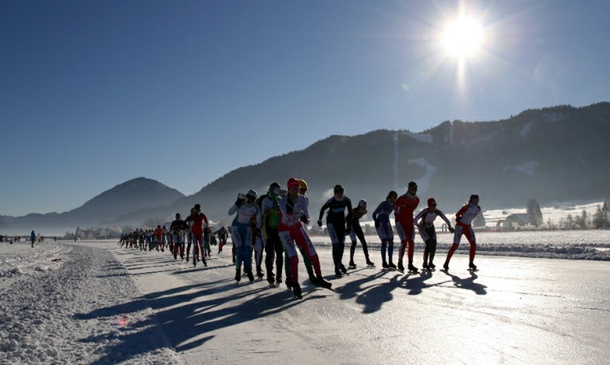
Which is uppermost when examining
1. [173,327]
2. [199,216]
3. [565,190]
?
[565,190]

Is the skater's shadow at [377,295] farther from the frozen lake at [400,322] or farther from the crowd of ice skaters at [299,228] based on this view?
the crowd of ice skaters at [299,228]

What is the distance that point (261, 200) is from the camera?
32.1 ft

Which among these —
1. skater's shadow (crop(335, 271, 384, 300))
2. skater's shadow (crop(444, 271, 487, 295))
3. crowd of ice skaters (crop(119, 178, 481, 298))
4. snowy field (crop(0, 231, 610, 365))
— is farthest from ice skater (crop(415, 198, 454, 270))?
snowy field (crop(0, 231, 610, 365))

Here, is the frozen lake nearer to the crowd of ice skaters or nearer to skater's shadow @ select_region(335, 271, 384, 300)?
skater's shadow @ select_region(335, 271, 384, 300)

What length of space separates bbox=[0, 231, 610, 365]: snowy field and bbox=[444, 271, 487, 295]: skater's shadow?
30mm

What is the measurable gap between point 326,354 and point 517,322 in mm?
2271

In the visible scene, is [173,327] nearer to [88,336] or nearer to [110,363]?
[88,336]

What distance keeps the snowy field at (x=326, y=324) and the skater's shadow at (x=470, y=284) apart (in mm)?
30

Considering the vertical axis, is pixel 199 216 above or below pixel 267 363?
above

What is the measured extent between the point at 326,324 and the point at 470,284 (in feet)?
13.2

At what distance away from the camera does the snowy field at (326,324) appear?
384 cm

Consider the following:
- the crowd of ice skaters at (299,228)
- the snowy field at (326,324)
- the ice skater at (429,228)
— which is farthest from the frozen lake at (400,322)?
the ice skater at (429,228)

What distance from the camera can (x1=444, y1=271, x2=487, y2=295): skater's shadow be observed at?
7246 millimetres

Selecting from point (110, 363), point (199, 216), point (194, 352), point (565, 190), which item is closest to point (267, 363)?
point (194, 352)
